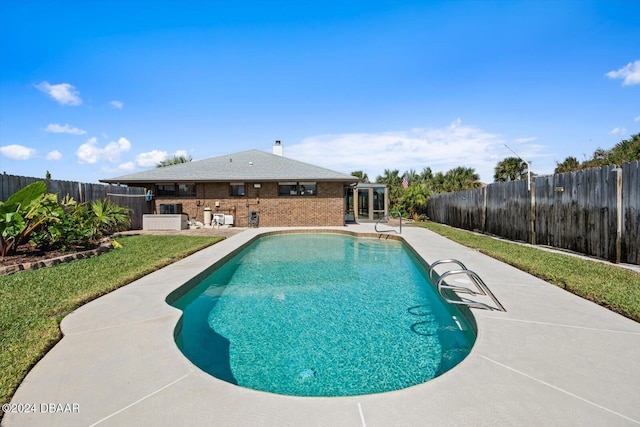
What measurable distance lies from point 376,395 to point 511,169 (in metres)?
35.2

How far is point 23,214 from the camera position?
7.29m

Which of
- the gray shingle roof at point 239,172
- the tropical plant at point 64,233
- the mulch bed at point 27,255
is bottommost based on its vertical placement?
the mulch bed at point 27,255

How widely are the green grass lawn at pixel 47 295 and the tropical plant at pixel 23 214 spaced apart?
132 centimetres

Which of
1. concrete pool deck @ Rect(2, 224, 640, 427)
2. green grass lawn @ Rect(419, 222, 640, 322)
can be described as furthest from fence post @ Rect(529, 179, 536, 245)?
concrete pool deck @ Rect(2, 224, 640, 427)

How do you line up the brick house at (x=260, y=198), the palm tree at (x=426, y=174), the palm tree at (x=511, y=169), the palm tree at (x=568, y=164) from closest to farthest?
1. the brick house at (x=260, y=198)
2. the palm tree at (x=568, y=164)
3. the palm tree at (x=511, y=169)
4. the palm tree at (x=426, y=174)

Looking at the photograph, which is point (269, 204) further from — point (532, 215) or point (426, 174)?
point (426, 174)

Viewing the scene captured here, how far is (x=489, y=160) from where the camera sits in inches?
1283

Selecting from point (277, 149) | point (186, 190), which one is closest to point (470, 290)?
point (186, 190)

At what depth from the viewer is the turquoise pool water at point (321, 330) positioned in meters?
3.20

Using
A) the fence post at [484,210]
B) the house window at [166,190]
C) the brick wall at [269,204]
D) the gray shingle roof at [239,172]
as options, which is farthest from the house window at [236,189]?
the fence post at [484,210]

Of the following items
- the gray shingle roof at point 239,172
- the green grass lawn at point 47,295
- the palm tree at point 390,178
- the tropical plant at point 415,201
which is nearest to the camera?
the green grass lawn at point 47,295

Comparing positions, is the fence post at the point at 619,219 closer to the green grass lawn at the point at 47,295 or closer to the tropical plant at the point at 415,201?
the green grass lawn at the point at 47,295

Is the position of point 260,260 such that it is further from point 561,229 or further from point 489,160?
point 489,160

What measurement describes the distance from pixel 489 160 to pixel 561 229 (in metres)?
26.6
